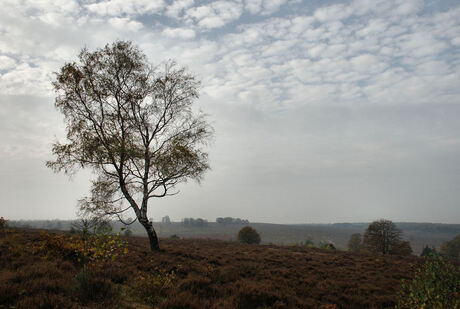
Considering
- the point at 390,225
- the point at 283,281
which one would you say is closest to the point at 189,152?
the point at 283,281

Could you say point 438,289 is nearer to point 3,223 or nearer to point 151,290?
point 151,290

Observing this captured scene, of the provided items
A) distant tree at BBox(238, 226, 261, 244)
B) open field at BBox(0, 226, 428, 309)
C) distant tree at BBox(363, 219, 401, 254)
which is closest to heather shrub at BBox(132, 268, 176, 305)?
open field at BBox(0, 226, 428, 309)

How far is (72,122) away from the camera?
15461 mm

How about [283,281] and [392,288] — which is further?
[392,288]

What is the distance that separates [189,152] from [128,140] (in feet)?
13.7

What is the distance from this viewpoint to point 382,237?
144ft

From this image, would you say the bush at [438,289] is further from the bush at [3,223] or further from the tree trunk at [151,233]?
the bush at [3,223]

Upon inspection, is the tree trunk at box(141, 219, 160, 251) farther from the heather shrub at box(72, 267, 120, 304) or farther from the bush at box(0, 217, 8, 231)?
the bush at box(0, 217, 8, 231)

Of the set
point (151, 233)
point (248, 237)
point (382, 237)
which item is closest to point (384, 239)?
point (382, 237)

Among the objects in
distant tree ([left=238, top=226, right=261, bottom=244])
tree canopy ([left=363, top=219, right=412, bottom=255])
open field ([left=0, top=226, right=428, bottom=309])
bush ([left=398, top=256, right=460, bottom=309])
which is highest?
bush ([left=398, top=256, right=460, bottom=309])

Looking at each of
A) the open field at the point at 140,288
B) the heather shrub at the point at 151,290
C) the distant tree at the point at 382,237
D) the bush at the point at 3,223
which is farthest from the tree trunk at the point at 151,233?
→ the distant tree at the point at 382,237

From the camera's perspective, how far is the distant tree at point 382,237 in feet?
142

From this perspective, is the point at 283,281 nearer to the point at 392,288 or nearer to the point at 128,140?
the point at 392,288

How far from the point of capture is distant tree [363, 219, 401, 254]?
43344 millimetres
